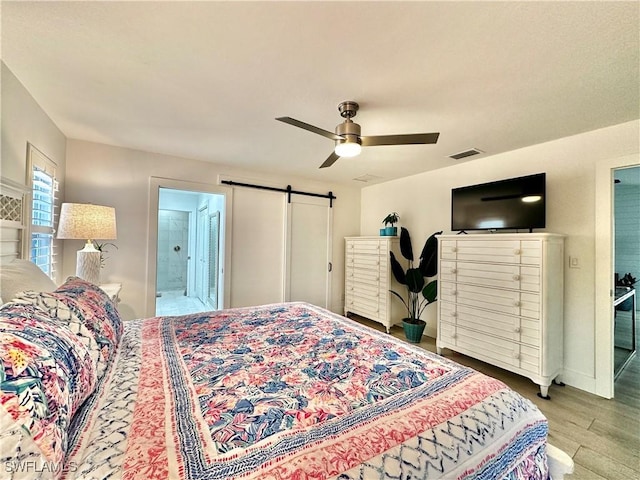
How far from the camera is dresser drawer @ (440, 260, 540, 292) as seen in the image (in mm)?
2514

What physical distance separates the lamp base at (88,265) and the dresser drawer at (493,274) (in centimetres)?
369

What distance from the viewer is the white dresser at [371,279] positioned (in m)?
4.11

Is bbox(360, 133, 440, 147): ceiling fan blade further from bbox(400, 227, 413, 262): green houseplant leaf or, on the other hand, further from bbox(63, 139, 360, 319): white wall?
bbox(63, 139, 360, 319): white wall

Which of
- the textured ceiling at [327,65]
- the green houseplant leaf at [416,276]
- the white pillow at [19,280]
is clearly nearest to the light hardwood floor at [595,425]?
the green houseplant leaf at [416,276]

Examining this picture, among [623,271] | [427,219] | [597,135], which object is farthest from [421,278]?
[623,271]

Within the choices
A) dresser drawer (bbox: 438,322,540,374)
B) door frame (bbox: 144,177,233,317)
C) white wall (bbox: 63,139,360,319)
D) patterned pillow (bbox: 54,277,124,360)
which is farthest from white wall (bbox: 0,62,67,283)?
dresser drawer (bbox: 438,322,540,374)

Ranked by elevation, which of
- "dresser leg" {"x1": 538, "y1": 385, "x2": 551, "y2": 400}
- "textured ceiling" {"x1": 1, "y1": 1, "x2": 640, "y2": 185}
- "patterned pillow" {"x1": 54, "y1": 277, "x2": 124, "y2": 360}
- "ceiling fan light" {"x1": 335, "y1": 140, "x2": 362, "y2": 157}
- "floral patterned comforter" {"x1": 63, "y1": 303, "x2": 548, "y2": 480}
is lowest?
"dresser leg" {"x1": 538, "y1": 385, "x2": 551, "y2": 400}

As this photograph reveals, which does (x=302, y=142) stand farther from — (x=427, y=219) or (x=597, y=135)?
(x=597, y=135)

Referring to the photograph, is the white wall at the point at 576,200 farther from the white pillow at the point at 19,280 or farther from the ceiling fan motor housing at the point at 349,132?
the white pillow at the point at 19,280

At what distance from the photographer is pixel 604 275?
2.43m

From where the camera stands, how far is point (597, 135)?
2.49 meters

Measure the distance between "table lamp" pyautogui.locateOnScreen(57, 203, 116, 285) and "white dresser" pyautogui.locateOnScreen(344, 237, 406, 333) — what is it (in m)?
3.35

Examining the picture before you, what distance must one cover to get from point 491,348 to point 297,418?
2.65 meters

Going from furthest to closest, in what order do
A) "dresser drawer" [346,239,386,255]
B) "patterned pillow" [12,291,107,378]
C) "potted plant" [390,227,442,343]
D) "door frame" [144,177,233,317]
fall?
"dresser drawer" [346,239,386,255] → "potted plant" [390,227,442,343] → "door frame" [144,177,233,317] → "patterned pillow" [12,291,107,378]
